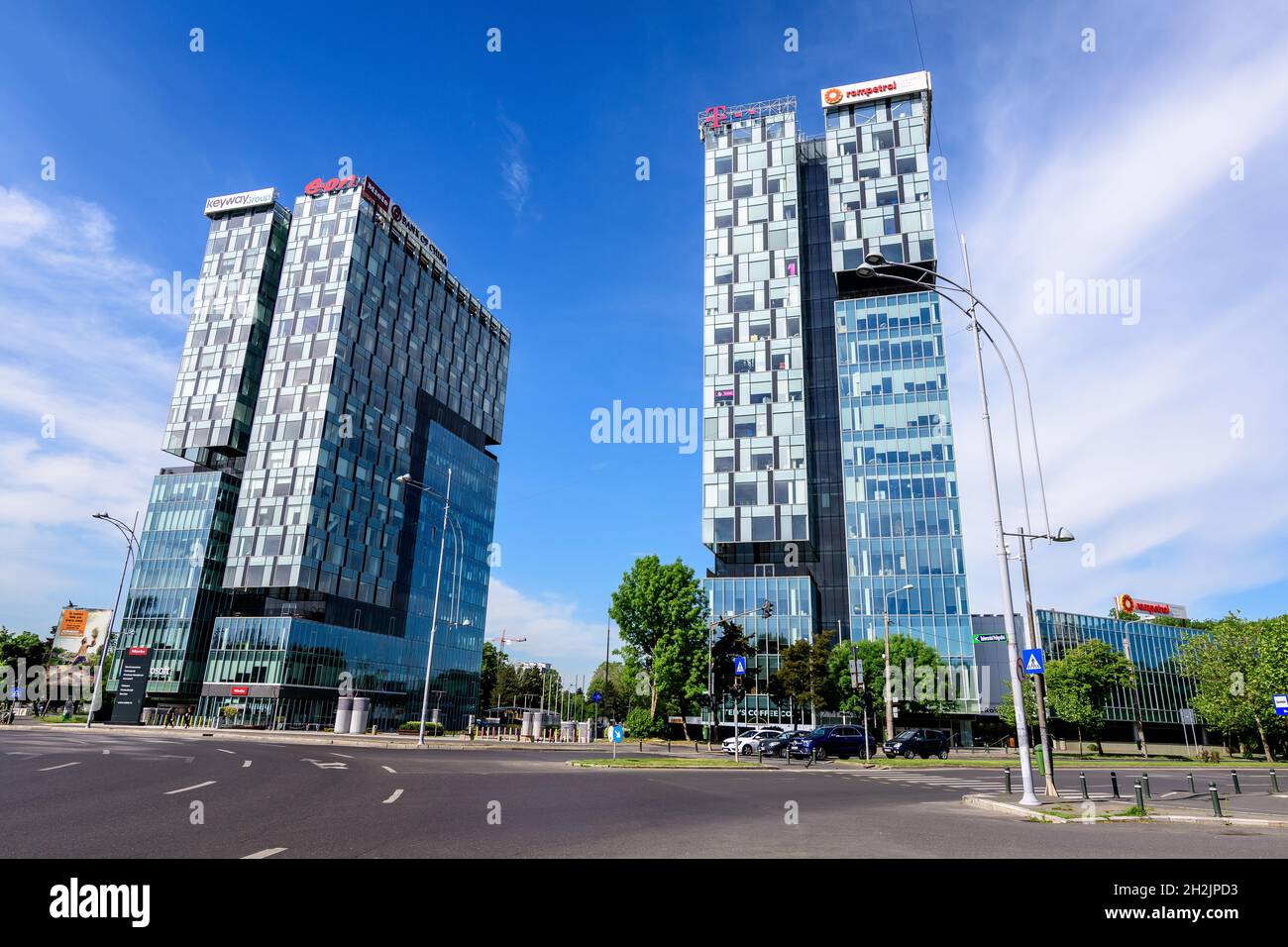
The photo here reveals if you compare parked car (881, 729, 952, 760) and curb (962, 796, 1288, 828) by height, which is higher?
curb (962, 796, 1288, 828)

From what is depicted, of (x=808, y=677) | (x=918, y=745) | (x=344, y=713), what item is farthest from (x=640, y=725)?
(x=344, y=713)

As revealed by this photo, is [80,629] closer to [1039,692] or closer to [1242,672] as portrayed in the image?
[1039,692]

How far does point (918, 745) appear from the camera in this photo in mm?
44156

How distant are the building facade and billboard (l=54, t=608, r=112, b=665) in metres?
6.70

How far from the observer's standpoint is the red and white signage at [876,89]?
87.1 m

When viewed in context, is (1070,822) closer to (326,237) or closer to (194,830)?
(194,830)

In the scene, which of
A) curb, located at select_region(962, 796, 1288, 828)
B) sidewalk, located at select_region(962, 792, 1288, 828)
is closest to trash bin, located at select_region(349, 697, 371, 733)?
sidewalk, located at select_region(962, 792, 1288, 828)

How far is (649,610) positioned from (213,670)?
170 feet

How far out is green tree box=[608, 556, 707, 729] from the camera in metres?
56.2

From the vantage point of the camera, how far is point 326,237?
9144 cm

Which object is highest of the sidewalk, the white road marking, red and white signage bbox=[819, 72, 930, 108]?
red and white signage bbox=[819, 72, 930, 108]

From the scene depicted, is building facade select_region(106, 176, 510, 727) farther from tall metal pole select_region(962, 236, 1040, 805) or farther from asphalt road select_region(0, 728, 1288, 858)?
tall metal pole select_region(962, 236, 1040, 805)

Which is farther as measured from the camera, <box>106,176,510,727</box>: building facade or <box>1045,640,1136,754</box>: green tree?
<box>106,176,510,727</box>: building facade

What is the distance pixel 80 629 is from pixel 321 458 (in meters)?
38.6
